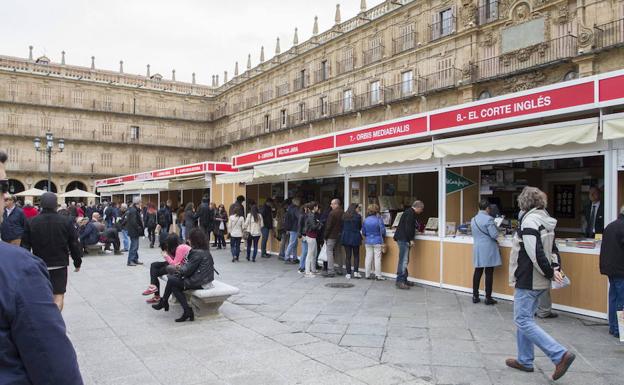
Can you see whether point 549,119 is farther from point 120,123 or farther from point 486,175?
point 120,123

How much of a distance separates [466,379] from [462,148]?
4.27 m

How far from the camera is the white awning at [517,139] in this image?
6051mm

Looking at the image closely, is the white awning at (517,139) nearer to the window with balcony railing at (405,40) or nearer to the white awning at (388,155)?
the white awning at (388,155)

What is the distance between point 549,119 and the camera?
7203 millimetres

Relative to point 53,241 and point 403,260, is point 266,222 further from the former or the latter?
point 53,241

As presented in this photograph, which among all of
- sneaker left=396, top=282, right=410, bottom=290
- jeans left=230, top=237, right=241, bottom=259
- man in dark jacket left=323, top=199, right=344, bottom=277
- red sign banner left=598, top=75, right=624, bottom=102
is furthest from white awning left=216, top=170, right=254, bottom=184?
red sign banner left=598, top=75, right=624, bottom=102

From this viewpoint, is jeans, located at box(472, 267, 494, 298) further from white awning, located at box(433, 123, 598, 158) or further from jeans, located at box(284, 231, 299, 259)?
jeans, located at box(284, 231, 299, 259)

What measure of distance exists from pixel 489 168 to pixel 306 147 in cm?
447

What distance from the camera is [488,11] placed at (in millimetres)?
25719

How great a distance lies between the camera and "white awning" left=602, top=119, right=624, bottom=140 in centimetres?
559

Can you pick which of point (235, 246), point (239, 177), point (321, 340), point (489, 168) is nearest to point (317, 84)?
point (239, 177)

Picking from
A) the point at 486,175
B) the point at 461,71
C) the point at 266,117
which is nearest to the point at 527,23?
the point at 461,71

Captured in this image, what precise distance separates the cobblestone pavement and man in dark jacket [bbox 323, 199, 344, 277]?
5.16 ft

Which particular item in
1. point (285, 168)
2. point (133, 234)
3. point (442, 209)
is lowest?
point (133, 234)
